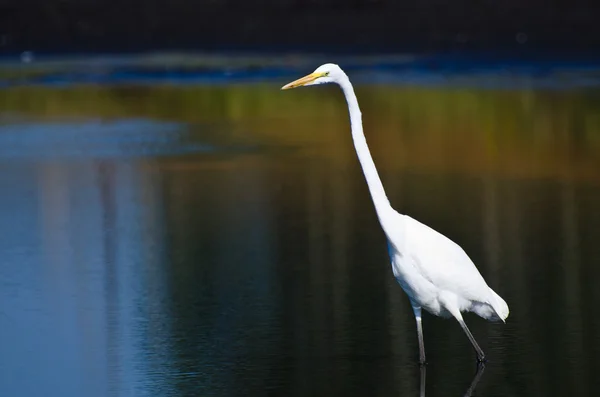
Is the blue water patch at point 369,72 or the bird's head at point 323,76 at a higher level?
the blue water patch at point 369,72

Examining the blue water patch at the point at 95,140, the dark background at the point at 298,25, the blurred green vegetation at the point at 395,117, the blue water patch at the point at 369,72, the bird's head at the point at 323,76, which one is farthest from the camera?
the dark background at the point at 298,25

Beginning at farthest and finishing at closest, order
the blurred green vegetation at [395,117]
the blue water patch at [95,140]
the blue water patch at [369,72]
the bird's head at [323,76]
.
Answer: the blue water patch at [369,72]
the blue water patch at [95,140]
the blurred green vegetation at [395,117]
the bird's head at [323,76]

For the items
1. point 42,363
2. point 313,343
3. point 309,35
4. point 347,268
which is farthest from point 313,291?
point 309,35

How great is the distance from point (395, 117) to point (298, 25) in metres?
6.97

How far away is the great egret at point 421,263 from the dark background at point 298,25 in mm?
15282

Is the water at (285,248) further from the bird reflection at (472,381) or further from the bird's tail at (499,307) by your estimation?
the bird's tail at (499,307)

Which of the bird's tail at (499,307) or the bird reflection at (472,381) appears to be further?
the bird's tail at (499,307)

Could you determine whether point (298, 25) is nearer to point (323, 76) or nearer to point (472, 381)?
point (323, 76)

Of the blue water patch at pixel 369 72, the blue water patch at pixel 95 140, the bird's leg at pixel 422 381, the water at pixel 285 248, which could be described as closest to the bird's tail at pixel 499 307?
the water at pixel 285 248

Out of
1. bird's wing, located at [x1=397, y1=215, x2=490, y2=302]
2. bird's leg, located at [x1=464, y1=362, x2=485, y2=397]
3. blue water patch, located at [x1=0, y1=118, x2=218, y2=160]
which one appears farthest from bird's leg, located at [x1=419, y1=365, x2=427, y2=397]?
blue water patch, located at [x1=0, y1=118, x2=218, y2=160]

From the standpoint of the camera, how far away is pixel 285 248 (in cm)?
925

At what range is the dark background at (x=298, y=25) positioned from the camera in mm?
22016

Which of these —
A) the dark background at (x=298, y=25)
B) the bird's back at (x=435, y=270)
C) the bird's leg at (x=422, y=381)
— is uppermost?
the dark background at (x=298, y=25)

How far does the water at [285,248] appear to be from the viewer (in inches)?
251
